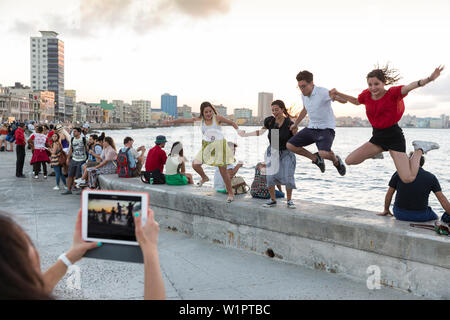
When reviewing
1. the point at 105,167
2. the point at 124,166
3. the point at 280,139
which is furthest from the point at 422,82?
the point at 105,167

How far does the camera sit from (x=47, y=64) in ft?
614

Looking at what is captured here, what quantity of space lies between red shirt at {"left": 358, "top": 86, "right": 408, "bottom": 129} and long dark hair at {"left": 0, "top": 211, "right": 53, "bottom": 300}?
493cm

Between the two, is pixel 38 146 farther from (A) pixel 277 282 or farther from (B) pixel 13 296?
(B) pixel 13 296

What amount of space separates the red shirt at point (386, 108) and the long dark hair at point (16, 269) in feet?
16.2

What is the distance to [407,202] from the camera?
499cm

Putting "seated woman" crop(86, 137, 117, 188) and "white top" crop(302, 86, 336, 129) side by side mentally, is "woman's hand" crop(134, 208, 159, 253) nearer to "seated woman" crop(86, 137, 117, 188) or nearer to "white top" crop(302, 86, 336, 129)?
"white top" crop(302, 86, 336, 129)

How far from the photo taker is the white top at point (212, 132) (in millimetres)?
7094

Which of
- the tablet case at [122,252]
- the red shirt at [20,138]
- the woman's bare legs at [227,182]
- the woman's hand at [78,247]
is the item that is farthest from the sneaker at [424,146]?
the red shirt at [20,138]

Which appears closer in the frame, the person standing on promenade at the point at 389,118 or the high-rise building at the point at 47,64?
the person standing on promenade at the point at 389,118

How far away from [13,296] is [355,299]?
381 cm

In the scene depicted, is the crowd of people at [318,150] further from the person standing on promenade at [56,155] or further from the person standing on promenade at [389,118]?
the person standing on promenade at [56,155]

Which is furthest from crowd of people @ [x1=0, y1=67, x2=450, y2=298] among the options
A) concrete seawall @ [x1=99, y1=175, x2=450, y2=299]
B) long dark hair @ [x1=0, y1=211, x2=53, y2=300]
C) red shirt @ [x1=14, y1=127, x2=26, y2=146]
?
red shirt @ [x1=14, y1=127, x2=26, y2=146]

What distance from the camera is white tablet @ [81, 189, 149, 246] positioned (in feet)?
7.20
